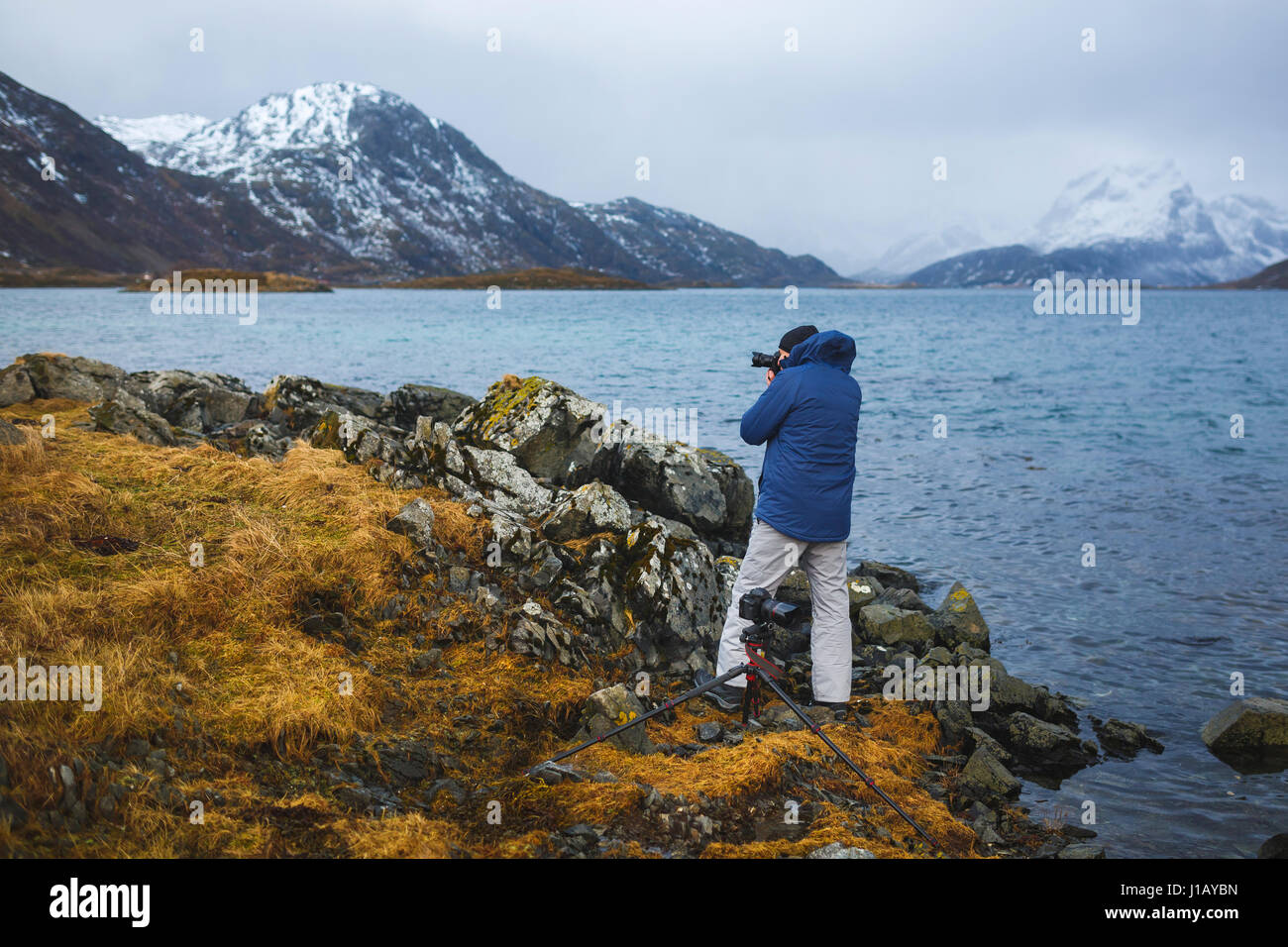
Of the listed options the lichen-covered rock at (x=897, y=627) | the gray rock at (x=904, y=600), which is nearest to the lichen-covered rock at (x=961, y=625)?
the lichen-covered rock at (x=897, y=627)

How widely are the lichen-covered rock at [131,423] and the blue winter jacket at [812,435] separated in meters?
8.53

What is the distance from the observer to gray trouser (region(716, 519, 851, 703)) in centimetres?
698

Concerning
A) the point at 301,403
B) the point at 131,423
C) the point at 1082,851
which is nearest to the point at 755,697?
the point at 1082,851

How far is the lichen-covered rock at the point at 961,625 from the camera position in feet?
32.1

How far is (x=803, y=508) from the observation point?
6.77 metres

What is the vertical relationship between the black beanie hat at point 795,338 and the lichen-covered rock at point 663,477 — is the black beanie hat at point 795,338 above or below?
above

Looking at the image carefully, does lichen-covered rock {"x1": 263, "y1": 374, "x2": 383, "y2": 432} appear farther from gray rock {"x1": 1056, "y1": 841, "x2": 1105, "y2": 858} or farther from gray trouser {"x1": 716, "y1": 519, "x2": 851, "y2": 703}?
gray rock {"x1": 1056, "y1": 841, "x2": 1105, "y2": 858}

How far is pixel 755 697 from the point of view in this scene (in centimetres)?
717

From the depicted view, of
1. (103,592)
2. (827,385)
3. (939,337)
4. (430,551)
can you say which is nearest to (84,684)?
(103,592)

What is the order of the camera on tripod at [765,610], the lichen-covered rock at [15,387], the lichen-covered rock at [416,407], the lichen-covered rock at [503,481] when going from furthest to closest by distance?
the lichen-covered rock at [416,407]
the lichen-covered rock at [15,387]
the lichen-covered rock at [503,481]
the camera on tripod at [765,610]

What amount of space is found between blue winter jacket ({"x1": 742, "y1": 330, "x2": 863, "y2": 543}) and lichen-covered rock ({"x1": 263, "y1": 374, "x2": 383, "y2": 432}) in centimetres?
937

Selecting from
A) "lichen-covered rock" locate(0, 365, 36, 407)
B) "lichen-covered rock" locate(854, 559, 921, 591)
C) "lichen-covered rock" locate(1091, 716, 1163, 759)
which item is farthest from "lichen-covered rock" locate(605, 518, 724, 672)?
"lichen-covered rock" locate(0, 365, 36, 407)

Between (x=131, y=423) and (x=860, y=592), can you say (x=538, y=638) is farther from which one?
(x=131, y=423)

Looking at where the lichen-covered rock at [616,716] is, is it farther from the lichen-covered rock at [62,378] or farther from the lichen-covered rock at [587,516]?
the lichen-covered rock at [62,378]
